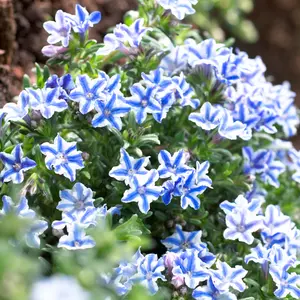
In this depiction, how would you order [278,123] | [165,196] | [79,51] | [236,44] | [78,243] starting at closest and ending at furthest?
[78,243] → [165,196] → [79,51] → [278,123] → [236,44]

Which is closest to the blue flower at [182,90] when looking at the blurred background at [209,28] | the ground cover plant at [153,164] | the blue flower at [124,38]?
the ground cover plant at [153,164]

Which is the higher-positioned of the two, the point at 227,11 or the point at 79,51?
the point at 79,51

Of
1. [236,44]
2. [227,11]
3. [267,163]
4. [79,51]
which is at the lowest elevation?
[236,44]

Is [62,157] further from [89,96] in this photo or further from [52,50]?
[52,50]

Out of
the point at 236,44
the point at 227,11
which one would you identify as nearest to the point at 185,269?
the point at 227,11

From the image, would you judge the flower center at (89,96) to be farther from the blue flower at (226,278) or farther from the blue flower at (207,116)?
the blue flower at (226,278)

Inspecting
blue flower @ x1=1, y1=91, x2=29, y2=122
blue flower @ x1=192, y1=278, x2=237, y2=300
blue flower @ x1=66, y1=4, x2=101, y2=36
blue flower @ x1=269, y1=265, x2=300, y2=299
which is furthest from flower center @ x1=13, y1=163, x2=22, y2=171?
blue flower @ x1=269, y1=265, x2=300, y2=299

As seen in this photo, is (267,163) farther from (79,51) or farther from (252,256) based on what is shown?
(79,51)

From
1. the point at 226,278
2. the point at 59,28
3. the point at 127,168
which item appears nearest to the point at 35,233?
the point at 127,168
